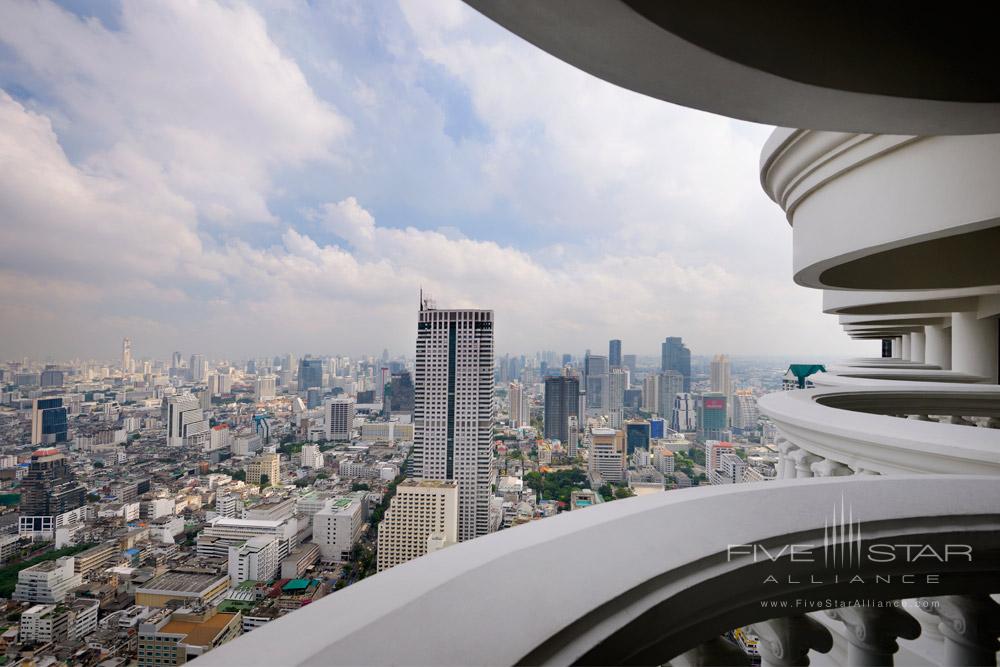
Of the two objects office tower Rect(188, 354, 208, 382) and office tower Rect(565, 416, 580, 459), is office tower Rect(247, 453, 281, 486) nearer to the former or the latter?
office tower Rect(188, 354, 208, 382)

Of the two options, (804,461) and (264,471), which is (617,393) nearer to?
(264,471)

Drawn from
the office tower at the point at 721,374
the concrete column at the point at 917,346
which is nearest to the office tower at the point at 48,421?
the concrete column at the point at 917,346

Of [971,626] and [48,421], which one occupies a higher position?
[971,626]

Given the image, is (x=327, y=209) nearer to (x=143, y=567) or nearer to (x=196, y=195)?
(x=196, y=195)

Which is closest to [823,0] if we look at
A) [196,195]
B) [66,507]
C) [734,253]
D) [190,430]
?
[66,507]

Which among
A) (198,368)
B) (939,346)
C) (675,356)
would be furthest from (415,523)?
(675,356)

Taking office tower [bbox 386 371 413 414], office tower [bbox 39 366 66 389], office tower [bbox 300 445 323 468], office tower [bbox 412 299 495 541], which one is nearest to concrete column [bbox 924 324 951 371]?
office tower [bbox 412 299 495 541]
